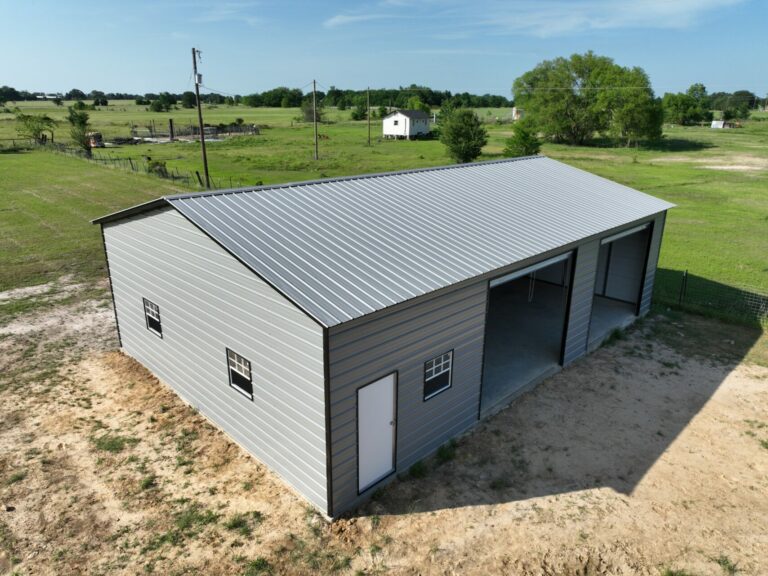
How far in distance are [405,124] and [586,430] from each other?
75266 mm

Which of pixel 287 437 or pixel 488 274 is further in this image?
pixel 488 274

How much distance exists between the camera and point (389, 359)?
8.80m

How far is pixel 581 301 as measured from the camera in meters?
13.9

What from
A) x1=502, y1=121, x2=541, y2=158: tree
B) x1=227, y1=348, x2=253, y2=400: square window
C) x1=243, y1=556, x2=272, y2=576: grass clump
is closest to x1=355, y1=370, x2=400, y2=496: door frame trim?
x1=243, y1=556, x2=272, y2=576: grass clump

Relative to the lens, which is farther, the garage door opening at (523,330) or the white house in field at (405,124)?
the white house in field at (405,124)

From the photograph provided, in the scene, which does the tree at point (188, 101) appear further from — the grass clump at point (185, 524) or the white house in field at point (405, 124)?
the grass clump at point (185, 524)

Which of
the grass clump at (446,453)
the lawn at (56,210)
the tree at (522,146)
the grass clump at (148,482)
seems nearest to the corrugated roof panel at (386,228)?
the grass clump at (446,453)

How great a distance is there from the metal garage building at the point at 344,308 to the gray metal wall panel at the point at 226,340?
0.04 meters

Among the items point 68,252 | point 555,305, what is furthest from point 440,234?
point 68,252

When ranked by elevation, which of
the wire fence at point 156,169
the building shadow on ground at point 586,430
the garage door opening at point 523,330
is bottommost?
the building shadow on ground at point 586,430

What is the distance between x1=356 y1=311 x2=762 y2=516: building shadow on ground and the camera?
9359 millimetres

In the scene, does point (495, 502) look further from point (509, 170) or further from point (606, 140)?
point (606, 140)

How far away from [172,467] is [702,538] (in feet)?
29.8

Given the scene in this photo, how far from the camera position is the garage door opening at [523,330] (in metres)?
12.5
